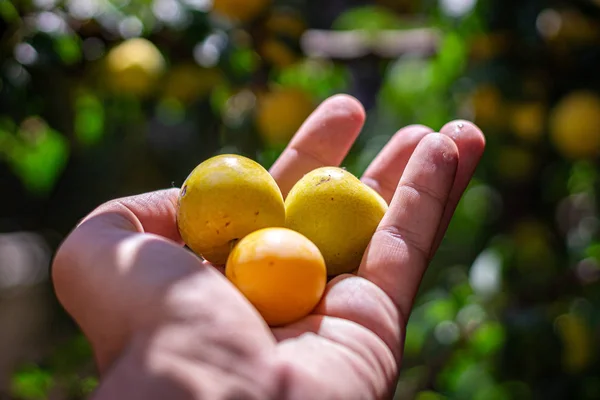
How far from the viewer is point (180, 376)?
0.69 metres

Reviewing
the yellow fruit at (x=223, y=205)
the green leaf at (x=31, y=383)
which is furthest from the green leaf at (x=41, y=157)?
the yellow fruit at (x=223, y=205)

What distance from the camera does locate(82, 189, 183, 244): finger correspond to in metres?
0.94

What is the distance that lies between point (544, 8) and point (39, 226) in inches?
72.6

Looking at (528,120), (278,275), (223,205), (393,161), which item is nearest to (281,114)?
(393,161)

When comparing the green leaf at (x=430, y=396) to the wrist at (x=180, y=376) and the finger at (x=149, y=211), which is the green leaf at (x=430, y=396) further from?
the wrist at (x=180, y=376)

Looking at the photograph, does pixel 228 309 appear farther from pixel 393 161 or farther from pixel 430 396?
pixel 430 396

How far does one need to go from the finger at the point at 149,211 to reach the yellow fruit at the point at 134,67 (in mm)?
590

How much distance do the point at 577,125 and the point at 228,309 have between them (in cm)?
108

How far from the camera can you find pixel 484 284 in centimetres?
168

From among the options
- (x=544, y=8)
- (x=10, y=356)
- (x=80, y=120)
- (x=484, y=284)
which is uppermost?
(x=544, y=8)

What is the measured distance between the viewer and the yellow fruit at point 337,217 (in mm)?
1063

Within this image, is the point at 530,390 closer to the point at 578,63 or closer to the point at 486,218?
the point at 486,218

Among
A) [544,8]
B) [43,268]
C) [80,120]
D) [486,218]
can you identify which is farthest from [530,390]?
[43,268]

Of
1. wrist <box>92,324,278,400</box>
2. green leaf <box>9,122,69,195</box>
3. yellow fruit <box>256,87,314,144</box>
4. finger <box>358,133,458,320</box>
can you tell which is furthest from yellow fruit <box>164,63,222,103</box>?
wrist <box>92,324,278,400</box>
